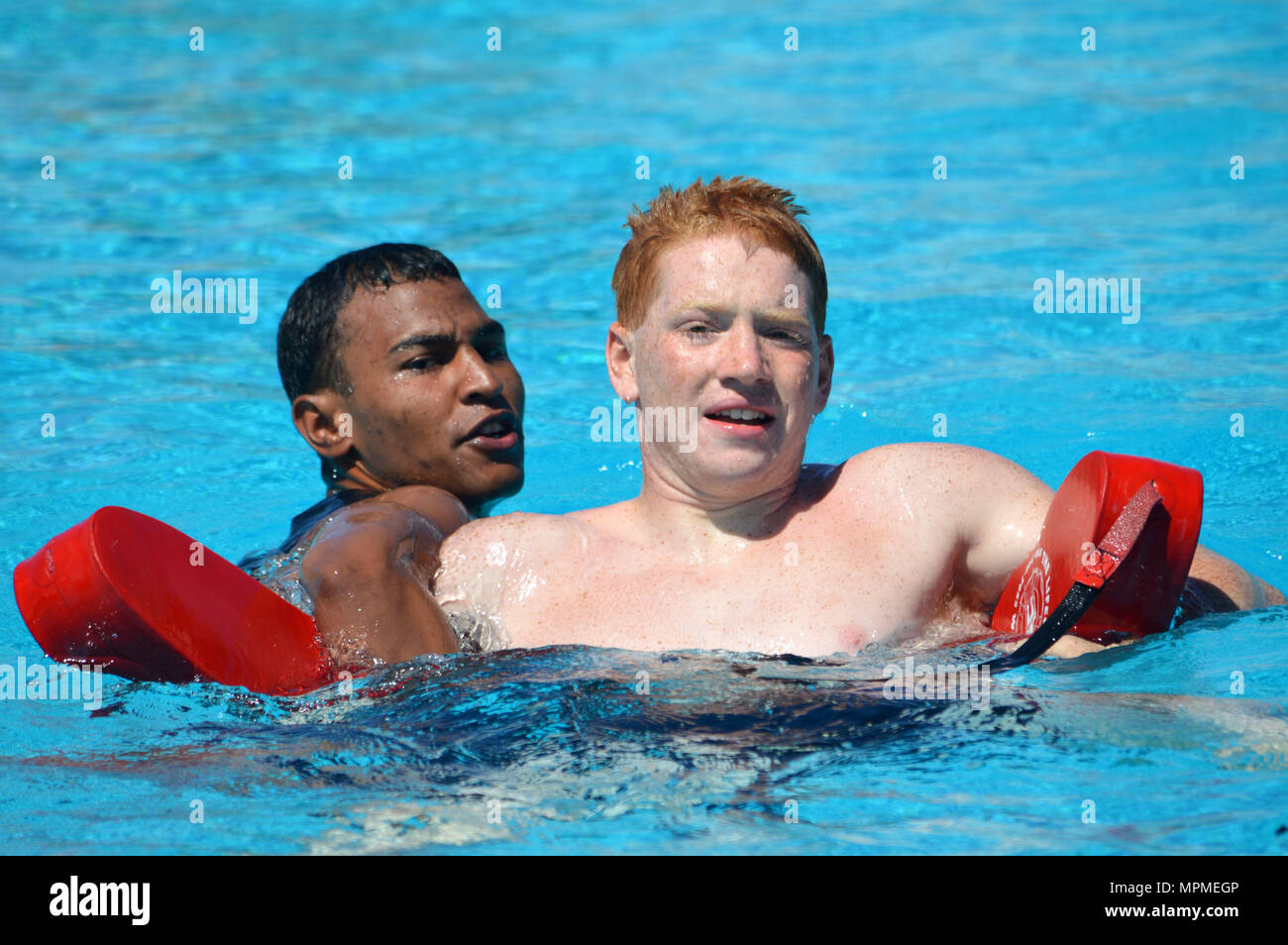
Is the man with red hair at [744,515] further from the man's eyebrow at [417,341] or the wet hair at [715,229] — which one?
the man's eyebrow at [417,341]

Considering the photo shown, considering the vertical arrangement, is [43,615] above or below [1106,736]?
above

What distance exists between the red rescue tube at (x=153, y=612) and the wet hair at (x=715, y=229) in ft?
4.00

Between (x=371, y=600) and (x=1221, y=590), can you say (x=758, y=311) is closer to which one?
(x=371, y=600)

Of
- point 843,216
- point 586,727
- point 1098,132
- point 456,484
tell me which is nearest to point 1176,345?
point 843,216

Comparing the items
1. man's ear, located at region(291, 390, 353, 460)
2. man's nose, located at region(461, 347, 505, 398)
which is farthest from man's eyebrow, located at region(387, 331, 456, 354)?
man's ear, located at region(291, 390, 353, 460)

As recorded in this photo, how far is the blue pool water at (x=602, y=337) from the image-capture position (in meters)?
3.06

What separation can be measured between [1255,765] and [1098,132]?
24.8ft

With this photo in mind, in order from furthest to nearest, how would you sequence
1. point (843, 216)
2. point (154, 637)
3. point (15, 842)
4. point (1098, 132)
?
1. point (1098, 132)
2. point (843, 216)
3. point (154, 637)
4. point (15, 842)

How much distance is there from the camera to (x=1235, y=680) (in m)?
3.63

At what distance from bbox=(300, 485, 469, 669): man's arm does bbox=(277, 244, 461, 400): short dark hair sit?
1.07 meters

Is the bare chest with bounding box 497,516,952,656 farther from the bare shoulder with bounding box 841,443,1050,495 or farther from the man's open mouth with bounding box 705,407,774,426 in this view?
the man's open mouth with bounding box 705,407,774,426

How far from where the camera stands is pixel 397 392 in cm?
454

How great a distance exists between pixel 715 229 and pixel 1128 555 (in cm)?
127

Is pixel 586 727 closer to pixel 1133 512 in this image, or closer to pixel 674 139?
pixel 1133 512
